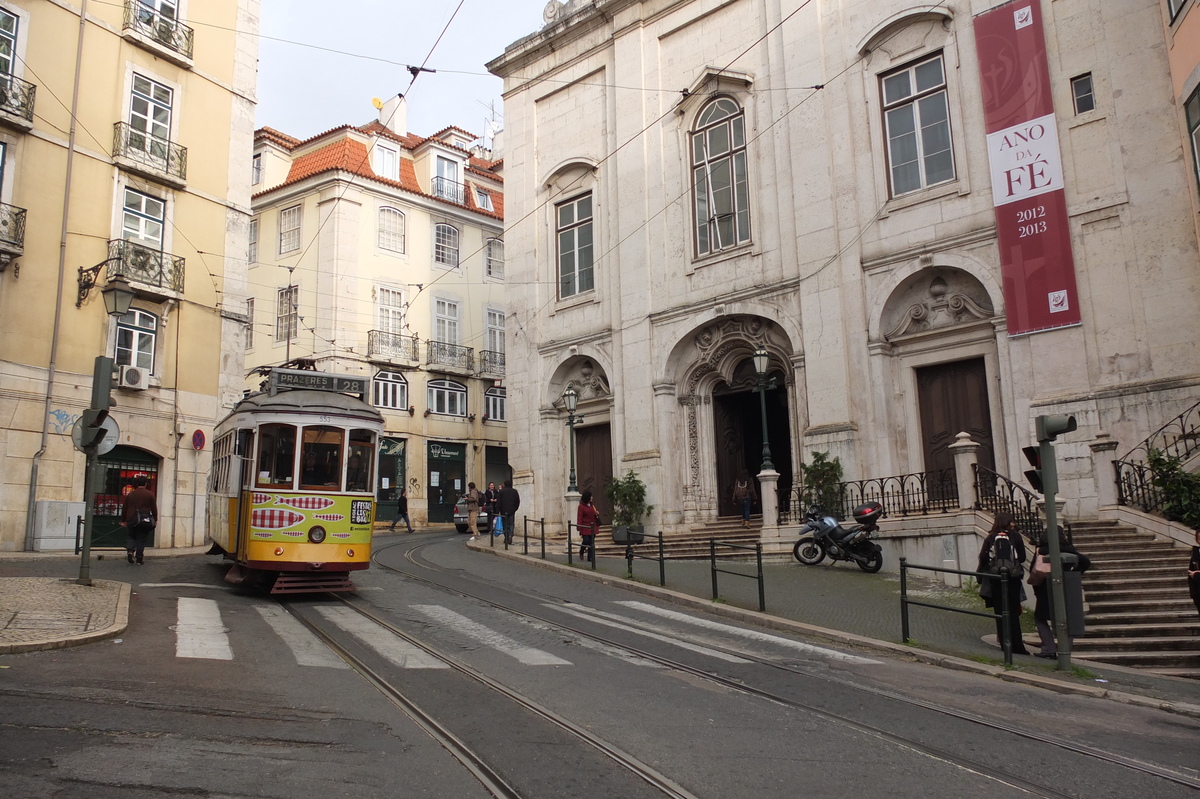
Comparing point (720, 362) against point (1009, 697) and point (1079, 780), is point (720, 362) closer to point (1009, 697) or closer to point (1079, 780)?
point (1009, 697)

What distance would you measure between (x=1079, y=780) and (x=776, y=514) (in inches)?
520

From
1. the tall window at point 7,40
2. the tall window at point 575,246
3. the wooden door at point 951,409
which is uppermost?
the tall window at point 7,40

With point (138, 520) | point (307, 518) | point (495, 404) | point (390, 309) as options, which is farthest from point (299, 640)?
point (495, 404)

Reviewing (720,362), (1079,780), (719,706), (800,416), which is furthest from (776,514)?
(1079,780)

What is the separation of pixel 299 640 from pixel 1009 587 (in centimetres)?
759

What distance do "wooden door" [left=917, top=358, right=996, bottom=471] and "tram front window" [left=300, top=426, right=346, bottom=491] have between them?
1180 centimetres

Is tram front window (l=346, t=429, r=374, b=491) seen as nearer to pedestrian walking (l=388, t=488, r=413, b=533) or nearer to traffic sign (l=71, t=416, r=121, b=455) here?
traffic sign (l=71, t=416, r=121, b=455)

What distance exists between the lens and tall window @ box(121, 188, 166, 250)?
22.8 m

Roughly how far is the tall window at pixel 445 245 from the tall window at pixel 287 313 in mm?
5878

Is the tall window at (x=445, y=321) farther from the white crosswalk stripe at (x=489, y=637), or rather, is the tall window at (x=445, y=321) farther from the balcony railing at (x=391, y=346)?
the white crosswalk stripe at (x=489, y=637)

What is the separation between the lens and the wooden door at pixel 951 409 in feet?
60.3

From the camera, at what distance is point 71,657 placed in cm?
820

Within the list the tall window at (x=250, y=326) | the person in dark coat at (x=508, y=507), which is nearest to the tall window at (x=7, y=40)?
the person in dark coat at (x=508, y=507)

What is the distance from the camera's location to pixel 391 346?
118 feet
